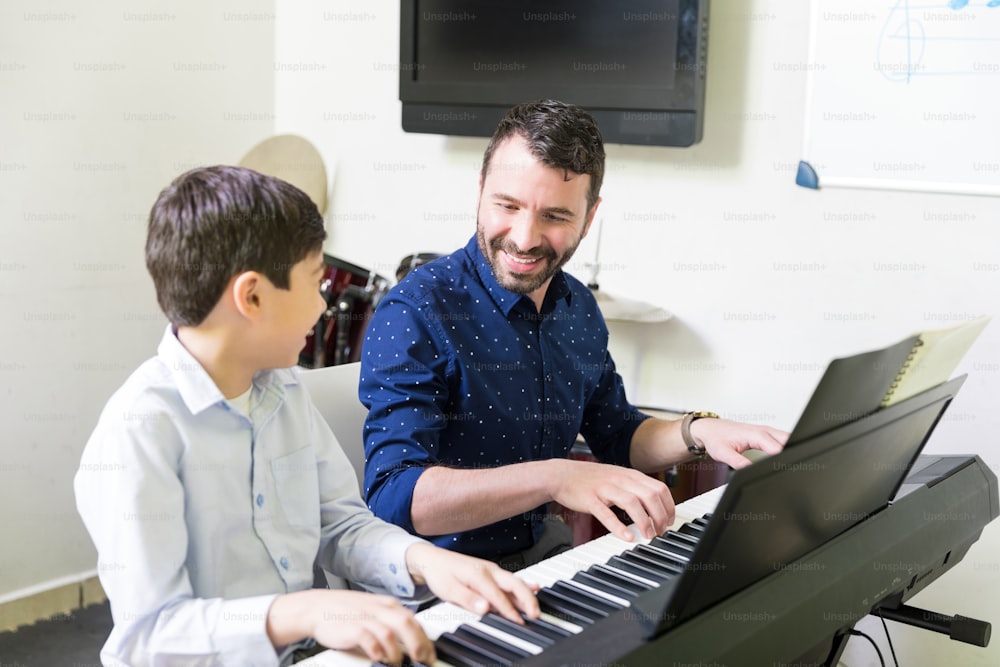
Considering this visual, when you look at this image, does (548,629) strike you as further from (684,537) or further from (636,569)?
(684,537)

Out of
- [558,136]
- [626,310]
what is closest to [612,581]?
[558,136]

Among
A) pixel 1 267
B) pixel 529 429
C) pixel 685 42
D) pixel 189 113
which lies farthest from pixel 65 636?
pixel 685 42

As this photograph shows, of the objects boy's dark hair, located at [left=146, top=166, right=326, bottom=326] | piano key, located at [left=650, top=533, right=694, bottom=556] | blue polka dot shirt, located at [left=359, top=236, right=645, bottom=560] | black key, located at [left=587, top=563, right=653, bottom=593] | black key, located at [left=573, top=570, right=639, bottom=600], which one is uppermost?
boy's dark hair, located at [left=146, top=166, right=326, bottom=326]

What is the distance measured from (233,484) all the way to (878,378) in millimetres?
760

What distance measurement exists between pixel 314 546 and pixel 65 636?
6.09ft

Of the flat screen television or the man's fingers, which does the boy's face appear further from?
the flat screen television

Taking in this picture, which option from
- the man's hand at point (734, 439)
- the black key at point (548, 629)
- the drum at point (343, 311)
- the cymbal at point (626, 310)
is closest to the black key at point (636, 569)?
the black key at point (548, 629)

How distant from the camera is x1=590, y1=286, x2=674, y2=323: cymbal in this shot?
2.46 metres

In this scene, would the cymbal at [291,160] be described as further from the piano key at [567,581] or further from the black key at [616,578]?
the black key at [616,578]

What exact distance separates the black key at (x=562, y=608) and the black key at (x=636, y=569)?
14cm

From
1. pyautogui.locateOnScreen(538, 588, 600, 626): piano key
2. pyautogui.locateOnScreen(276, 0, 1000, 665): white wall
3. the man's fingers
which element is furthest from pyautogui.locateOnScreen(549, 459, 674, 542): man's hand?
pyautogui.locateOnScreen(276, 0, 1000, 665): white wall

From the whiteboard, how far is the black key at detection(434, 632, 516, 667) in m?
1.66

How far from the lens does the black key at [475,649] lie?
1035 mm

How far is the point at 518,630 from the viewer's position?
1097 mm
